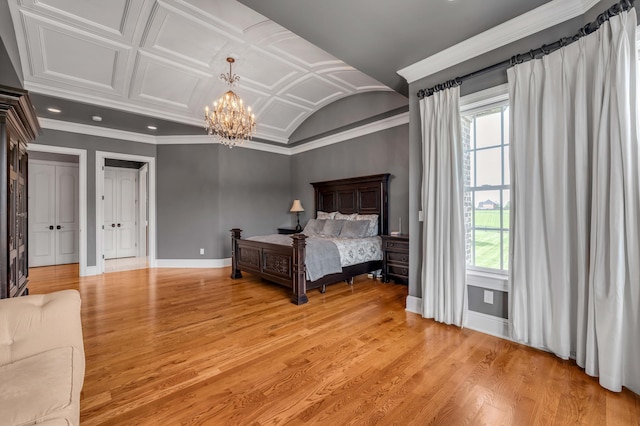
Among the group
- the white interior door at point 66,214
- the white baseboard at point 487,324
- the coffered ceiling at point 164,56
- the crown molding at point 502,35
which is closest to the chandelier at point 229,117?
the coffered ceiling at point 164,56

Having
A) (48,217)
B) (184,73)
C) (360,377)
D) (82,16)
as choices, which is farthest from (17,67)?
(360,377)

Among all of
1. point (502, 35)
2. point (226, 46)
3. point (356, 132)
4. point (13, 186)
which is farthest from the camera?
point (356, 132)

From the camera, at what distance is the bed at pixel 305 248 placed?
3.70 m

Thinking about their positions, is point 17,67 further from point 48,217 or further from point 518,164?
point 518,164

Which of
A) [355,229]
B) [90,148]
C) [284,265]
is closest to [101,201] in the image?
[90,148]

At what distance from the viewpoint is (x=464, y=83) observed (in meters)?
2.87

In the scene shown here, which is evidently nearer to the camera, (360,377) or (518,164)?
(360,377)

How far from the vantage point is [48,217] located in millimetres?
6414

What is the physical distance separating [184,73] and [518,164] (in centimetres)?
443

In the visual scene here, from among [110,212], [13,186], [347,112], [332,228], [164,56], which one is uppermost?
[164,56]

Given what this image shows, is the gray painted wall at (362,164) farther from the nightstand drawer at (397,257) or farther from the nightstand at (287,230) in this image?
the nightstand drawer at (397,257)

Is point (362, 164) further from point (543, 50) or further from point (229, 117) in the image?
point (543, 50)

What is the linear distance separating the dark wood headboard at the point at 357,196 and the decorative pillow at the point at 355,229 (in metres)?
0.35

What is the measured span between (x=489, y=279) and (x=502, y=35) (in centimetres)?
224
